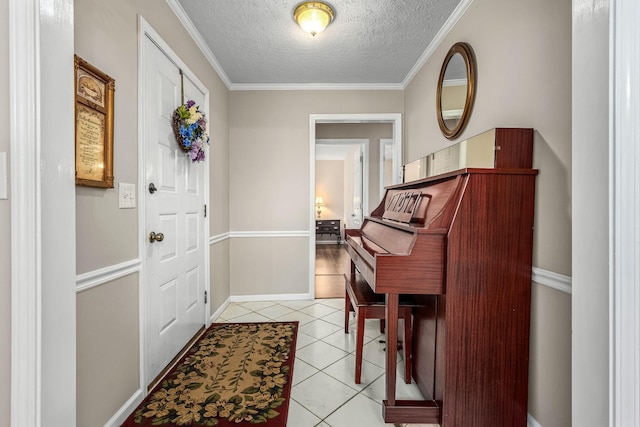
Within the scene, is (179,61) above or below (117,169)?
above

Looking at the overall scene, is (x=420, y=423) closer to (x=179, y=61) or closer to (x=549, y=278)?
(x=549, y=278)

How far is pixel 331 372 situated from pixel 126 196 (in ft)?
5.23

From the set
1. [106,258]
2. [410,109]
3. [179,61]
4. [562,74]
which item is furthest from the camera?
[410,109]

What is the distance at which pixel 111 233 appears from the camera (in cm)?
131

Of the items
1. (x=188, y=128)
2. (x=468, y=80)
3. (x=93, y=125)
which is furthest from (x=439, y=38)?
(x=93, y=125)

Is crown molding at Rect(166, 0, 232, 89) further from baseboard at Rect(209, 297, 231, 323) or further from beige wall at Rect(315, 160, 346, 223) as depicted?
beige wall at Rect(315, 160, 346, 223)

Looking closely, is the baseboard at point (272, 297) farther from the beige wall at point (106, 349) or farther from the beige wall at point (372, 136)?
the beige wall at point (372, 136)

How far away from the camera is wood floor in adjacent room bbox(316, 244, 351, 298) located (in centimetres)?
347

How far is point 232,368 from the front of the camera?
1.84 m

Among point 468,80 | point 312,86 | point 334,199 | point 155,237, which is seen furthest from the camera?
point 334,199

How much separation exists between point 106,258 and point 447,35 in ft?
8.73
